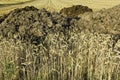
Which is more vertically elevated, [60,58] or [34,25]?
[34,25]

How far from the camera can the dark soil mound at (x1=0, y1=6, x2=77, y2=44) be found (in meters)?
10.1

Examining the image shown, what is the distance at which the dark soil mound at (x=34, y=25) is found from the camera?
1005 centimetres

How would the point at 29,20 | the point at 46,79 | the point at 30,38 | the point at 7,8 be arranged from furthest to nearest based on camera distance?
1. the point at 7,8
2. the point at 29,20
3. the point at 30,38
4. the point at 46,79

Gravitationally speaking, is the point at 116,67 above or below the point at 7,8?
above

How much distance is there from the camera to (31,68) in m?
7.83

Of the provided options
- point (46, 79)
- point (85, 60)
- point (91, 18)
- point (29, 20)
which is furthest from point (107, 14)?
point (46, 79)

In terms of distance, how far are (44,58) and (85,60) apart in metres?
0.90

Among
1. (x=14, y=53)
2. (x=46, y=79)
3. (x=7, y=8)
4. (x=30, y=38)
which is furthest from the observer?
(x=7, y=8)

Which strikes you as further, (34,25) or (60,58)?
(34,25)

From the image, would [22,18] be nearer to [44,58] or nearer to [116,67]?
[44,58]

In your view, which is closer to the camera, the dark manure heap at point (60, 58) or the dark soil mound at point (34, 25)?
the dark manure heap at point (60, 58)

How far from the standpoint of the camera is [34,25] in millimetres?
10461

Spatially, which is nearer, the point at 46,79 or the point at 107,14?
the point at 46,79

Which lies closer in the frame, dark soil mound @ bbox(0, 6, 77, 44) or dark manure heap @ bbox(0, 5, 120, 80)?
dark manure heap @ bbox(0, 5, 120, 80)
